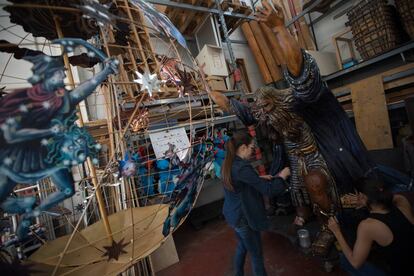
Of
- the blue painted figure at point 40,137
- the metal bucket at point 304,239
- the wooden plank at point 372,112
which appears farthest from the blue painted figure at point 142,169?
the wooden plank at point 372,112

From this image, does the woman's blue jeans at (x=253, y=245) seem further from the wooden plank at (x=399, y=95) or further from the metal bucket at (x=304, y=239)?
the wooden plank at (x=399, y=95)

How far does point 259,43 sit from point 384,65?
1.89 metres

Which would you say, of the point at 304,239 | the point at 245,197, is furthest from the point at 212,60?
the point at 304,239

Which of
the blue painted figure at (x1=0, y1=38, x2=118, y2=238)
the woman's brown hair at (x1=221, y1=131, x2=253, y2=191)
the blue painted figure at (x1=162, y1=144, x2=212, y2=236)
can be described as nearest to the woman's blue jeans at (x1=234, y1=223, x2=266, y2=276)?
the woman's brown hair at (x1=221, y1=131, x2=253, y2=191)

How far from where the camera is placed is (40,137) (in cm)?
44

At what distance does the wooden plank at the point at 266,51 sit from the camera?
377 centimetres

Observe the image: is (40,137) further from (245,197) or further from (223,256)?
(223,256)

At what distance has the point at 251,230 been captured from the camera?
1544mm

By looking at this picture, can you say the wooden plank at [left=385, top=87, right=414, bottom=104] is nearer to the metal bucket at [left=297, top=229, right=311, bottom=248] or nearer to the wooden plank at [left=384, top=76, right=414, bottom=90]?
the wooden plank at [left=384, top=76, right=414, bottom=90]

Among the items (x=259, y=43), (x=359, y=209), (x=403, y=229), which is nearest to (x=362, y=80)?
(x=259, y=43)

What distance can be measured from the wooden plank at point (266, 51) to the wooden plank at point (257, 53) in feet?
0.17

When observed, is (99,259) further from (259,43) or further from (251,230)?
(259,43)

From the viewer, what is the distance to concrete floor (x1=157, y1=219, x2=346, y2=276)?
1.83 meters

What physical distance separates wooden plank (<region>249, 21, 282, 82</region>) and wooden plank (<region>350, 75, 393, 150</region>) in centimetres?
116
